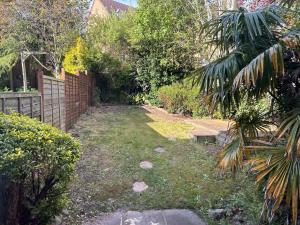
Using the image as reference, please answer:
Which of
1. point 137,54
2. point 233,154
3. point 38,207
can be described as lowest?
point 38,207

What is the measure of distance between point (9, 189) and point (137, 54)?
15073 millimetres

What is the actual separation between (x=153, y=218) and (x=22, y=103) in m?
2.36

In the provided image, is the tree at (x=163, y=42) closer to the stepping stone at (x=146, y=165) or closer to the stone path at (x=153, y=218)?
the stepping stone at (x=146, y=165)

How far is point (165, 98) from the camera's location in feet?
46.8

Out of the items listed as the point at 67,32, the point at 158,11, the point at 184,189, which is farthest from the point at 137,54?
the point at 184,189

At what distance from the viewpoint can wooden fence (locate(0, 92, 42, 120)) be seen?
3661mm

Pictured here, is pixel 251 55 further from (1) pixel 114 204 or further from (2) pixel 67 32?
(2) pixel 67 32

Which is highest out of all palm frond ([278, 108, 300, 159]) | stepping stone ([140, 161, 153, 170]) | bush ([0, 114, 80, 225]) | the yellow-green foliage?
the yellow-green foliage

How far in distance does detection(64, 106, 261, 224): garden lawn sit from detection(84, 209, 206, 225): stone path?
126mm

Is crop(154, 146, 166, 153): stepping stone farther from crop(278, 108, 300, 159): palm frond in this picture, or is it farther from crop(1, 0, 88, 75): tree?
crop(1, 0, 88, 75): tree

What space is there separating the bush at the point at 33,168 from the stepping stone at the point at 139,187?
165 centimetres

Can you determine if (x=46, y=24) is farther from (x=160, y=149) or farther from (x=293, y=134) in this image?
(x=293, y=134)

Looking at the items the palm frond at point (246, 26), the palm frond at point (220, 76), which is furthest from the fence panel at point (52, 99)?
the palm frond at point (246, 26)

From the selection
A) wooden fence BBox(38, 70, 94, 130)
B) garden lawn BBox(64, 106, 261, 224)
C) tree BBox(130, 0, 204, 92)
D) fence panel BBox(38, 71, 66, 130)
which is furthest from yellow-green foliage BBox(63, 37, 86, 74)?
fence panel BBox(38, 71, 66, 130)
